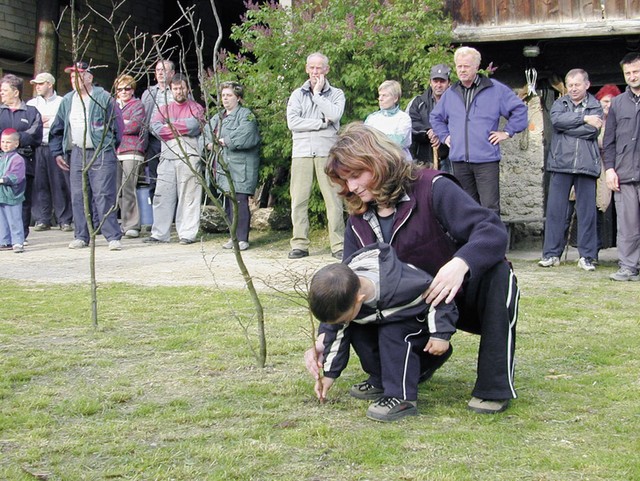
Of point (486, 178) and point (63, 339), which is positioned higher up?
point (486, 178)

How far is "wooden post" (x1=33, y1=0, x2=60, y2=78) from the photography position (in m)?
15.0

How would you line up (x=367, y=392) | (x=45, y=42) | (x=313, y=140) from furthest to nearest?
(x=45, y=42), (x=313, y=140), (x=367, y=392)

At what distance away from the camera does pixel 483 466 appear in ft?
11.3

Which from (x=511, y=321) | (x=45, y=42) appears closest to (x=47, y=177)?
(x=45, y=42)

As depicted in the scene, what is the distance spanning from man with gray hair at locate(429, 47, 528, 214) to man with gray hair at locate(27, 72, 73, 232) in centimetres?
567

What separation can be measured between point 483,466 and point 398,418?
63 centimetres

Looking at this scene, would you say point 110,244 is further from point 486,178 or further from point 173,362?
point 173,362

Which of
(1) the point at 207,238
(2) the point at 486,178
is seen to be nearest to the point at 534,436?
Result: (2) the point at 486,178

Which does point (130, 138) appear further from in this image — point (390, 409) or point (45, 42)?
point (390, 409)

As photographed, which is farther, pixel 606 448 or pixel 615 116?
pixel 615 116

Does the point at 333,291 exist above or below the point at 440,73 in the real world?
below

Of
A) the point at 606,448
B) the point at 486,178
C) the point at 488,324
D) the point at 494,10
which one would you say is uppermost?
the point at 494,10

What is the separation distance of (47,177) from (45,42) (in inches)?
125

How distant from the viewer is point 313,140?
994 centimetres
